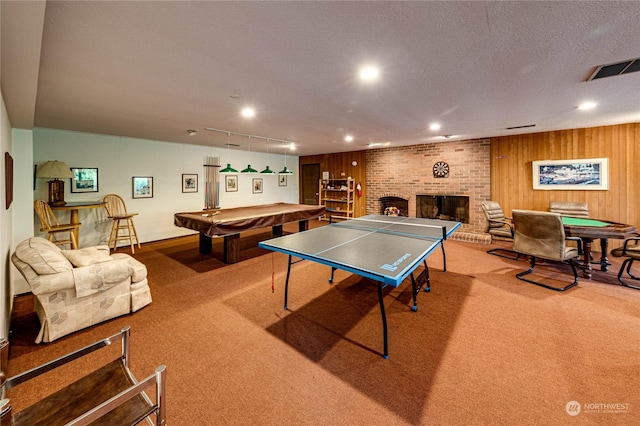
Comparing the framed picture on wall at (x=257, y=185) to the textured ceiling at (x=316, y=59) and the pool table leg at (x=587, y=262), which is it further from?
the pool table leg at (x=587, y=262)

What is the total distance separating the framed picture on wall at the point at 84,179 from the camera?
4.89 m

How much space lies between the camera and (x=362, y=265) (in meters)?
1.92

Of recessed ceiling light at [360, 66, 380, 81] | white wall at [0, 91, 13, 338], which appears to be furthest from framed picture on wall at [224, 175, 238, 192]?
recessed ceiling light at [360, 66, 380, 81]

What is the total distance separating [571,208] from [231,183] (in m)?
8.00

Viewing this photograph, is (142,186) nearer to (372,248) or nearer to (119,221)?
(119,221)

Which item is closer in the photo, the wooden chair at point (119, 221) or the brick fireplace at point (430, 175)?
the wooden chair at point (119, 221)

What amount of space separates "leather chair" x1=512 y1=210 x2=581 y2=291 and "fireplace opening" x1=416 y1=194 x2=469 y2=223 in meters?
2.66

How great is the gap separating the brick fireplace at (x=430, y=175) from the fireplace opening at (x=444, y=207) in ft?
0.33

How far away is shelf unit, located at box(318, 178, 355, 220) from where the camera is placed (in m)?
8.34

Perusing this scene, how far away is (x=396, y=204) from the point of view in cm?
766

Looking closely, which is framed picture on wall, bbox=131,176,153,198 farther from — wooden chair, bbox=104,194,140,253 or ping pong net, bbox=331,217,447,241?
ping pong net, bbox=331,217,447,241

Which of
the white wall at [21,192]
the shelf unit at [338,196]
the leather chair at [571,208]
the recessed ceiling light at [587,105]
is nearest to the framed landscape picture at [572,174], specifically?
the leather chair at [571,208]

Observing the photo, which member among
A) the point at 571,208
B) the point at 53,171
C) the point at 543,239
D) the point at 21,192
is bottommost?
the point at 543,239

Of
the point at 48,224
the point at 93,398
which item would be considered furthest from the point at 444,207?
the point at 48,224
